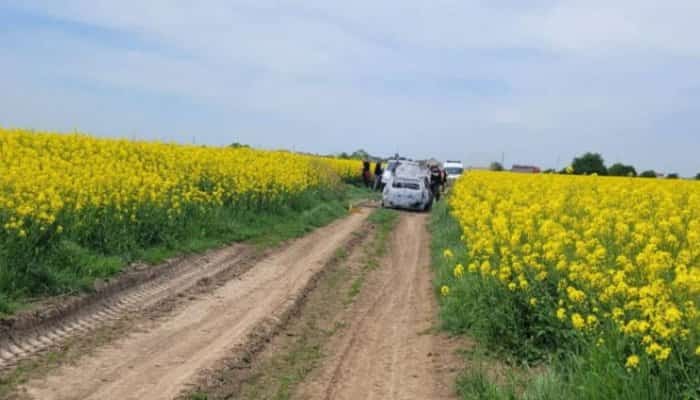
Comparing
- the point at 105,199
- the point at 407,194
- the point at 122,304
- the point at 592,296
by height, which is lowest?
the point at 122,304

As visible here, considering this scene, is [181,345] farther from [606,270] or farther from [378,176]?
[378,176]

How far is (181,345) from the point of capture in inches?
344

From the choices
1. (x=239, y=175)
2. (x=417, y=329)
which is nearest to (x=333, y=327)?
(x=417, y=329)

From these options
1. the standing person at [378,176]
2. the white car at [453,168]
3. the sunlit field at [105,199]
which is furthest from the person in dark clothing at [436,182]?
the white car at [453,168]

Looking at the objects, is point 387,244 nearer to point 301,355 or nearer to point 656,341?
point 301,355

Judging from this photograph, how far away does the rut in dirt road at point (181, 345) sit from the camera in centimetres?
705

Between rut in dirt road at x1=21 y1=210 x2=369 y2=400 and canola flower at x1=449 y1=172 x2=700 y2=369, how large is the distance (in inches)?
120

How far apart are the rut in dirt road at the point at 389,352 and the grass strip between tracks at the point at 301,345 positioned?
0.66 feet

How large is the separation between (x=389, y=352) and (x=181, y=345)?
235cm

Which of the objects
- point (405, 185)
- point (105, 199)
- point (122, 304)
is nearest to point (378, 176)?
point (405, 185)

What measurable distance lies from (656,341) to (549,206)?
554 cm

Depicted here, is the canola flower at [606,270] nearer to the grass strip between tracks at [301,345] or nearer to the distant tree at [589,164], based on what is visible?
the grass strip between tracks at [301,345]

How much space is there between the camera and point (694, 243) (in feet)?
26.7

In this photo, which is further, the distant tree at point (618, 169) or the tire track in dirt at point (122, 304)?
the distant tree at point (618, 169)
